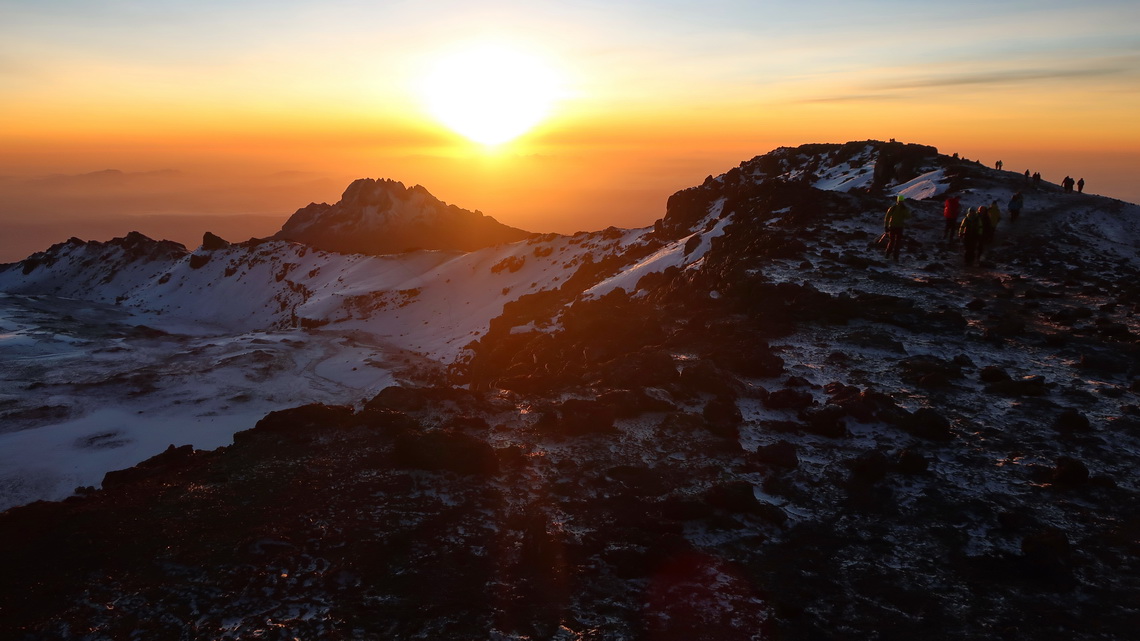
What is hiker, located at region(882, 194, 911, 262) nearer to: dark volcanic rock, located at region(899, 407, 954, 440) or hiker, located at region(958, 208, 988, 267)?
hiker, located at region(958, 208, 988, 267)

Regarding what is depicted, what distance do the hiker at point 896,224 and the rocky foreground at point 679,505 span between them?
569 cm

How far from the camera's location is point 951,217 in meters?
27.8

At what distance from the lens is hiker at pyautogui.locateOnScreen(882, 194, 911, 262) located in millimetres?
25452

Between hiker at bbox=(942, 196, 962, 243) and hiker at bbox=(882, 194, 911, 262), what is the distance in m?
2.39

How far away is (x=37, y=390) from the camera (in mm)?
32625

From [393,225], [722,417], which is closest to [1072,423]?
[722,417]

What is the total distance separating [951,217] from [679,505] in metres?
22.7

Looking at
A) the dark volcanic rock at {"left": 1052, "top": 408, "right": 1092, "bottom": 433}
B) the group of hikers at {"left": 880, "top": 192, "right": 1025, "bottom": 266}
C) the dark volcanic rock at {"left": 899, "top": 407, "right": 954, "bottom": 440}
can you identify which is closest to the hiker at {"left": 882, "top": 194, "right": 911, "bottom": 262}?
the group of hikers at {"left": 880, "top": 192, "right": 1025, "bottom": 266}

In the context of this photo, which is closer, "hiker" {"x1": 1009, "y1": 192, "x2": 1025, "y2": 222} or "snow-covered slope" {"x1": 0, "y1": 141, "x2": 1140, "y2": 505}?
"snow-covered slope" {"x1": 0, "y1": 141, "x2": 1140, "y2": 505}

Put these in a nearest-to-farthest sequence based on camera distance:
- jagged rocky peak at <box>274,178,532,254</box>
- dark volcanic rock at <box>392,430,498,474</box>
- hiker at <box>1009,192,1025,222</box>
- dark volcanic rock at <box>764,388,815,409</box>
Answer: dark volcanic rock at <box>392,430,498,474</box> → dark volcanic rock at <box>764,388,815,409</box> → hiker at <box>1009,192,1025,222</box> → jagged rocky peak at <box>274,178,532,254</box>

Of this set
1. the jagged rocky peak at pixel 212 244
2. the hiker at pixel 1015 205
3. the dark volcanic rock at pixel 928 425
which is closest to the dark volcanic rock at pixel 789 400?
the dark volcanic rock at pixel 928 425

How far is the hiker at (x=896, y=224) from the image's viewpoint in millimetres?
25452

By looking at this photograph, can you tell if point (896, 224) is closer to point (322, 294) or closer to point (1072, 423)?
point (1072, 423)

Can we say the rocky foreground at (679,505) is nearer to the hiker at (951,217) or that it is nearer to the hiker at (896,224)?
the hiker at (896,224)
